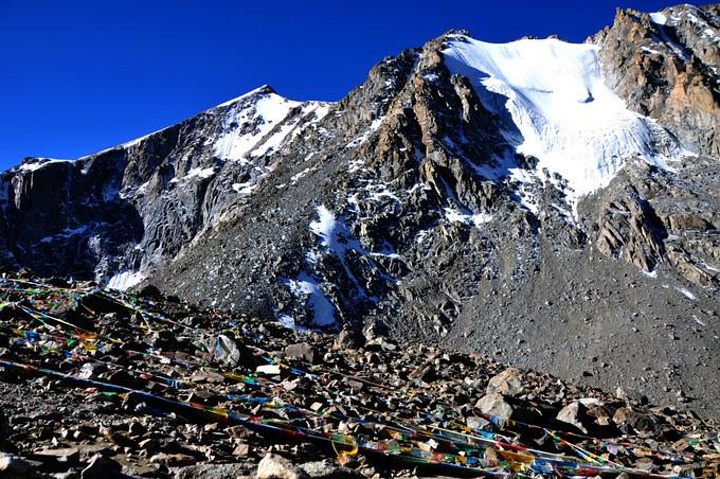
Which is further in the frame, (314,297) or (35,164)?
(35,164)

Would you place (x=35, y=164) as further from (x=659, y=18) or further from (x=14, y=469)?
(x=659, y=18)

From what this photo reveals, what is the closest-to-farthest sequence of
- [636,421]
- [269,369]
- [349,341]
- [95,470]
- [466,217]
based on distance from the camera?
[95,470] < [269,369] < [636,421] < [349,341] < [466,217]

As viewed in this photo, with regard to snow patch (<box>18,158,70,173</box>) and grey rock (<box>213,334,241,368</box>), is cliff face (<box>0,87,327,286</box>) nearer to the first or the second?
snow patch (<box>18,158,70,173</box>)

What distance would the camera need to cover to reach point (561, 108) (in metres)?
86.7

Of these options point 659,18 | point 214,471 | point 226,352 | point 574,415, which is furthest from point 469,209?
point 659,18

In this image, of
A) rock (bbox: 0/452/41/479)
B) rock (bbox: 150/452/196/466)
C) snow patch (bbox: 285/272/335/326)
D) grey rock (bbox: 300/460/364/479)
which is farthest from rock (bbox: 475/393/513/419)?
snow patch (bbox: 285/272/335/326)

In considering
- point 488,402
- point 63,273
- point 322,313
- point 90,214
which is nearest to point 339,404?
point 488,402

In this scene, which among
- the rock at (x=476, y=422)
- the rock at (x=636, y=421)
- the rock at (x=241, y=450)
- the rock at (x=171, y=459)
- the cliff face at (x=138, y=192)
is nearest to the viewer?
the rock at (x=171, y=459)

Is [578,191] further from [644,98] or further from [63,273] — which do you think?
[63,273]

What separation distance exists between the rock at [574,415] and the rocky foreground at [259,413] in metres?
0.03

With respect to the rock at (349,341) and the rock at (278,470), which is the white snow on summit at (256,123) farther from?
the rock at (278,470)

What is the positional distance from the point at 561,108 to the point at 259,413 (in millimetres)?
91921

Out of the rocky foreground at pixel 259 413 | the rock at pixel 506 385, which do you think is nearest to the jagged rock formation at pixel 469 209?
the rock at pixel 506 385

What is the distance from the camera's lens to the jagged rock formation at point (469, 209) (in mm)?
47875
